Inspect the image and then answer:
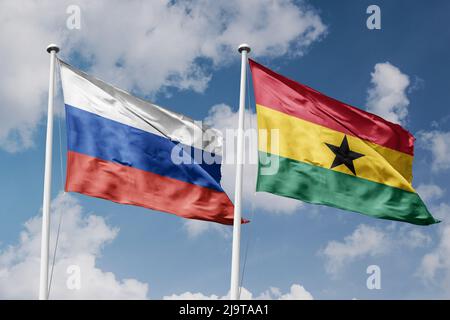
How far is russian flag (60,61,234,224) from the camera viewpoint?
15.9 metres

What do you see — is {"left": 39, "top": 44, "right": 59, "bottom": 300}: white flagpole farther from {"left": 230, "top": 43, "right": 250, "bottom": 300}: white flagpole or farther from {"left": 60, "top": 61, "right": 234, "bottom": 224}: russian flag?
{"left": 230, "top": 43, "right": 250, "bottom": 300}: white flagpole

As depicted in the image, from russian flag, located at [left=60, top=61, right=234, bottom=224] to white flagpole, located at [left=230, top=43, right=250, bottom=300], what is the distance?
1.33 metres

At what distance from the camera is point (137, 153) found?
54.2 ft

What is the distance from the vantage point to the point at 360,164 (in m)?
17.7

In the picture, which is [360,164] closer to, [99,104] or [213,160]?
[213,160]

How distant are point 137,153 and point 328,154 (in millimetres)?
5357

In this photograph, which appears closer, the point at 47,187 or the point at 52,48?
the point at 47,187

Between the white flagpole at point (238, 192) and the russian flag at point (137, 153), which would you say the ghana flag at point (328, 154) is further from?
the russian flag at point (137, 153)

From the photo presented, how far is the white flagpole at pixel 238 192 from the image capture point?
1484 cm

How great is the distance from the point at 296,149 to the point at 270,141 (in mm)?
845

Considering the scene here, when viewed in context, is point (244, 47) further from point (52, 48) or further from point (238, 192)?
point (52, 48)

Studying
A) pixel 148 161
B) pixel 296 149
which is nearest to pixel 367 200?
pixel 296 149

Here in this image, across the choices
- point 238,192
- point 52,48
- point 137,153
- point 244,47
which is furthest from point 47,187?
point 244,47
